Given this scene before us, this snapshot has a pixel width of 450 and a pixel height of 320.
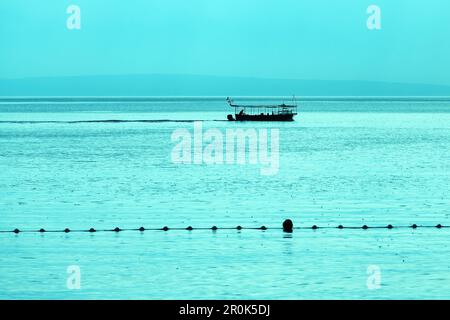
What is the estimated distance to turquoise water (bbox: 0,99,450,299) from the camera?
782 inches

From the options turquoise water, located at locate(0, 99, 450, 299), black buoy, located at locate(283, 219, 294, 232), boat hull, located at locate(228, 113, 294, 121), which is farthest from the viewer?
boat hull, located at locate(228, 113, 294, 121)

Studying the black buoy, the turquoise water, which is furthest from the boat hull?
the black buoy

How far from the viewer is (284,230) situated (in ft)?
89.7

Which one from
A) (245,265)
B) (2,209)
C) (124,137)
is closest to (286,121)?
(124,137)
